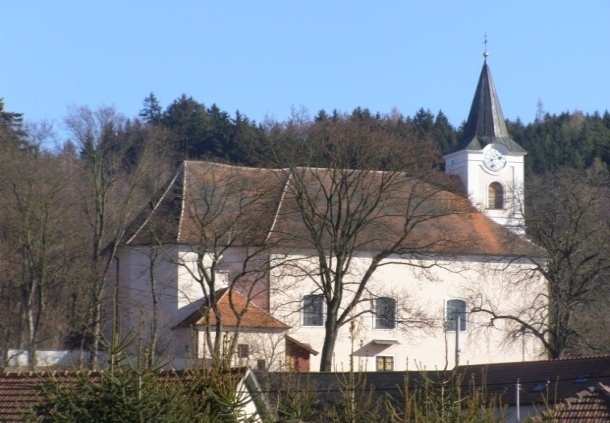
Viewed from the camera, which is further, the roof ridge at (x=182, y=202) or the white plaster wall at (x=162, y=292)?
the roof ridge at (x=182, y=202)

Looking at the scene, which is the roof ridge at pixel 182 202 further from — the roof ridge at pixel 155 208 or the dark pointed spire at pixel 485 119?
the dark pointed spire at pixel 485 119

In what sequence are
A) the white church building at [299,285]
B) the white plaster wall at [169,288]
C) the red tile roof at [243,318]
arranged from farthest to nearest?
the white plaster wall at [169,288]
the red tile roof at [243,318]
the white church building at [299,285]

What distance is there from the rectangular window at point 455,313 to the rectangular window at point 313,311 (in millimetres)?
5380

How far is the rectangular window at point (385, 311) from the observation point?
52656 mm

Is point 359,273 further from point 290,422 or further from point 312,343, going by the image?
point 290,422

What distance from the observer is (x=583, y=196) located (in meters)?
45.2

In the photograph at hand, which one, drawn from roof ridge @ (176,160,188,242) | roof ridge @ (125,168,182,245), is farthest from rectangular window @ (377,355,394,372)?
roof ridge @ (125,168,182,245)

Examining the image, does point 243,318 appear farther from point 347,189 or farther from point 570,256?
point 570,256

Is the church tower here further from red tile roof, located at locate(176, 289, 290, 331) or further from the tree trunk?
the tree trunk

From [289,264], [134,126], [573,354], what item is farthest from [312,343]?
[134,126]

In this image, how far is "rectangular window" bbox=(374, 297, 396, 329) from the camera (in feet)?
173

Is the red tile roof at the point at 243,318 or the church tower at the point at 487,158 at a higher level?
the church tower at the point at 487,158

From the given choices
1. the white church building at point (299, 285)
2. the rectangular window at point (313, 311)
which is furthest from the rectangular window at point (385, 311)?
the rectangular window at point (313, 311)

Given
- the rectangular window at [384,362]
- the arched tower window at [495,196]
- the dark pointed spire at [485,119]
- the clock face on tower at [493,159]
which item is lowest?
the rectangular window at [384,362]
